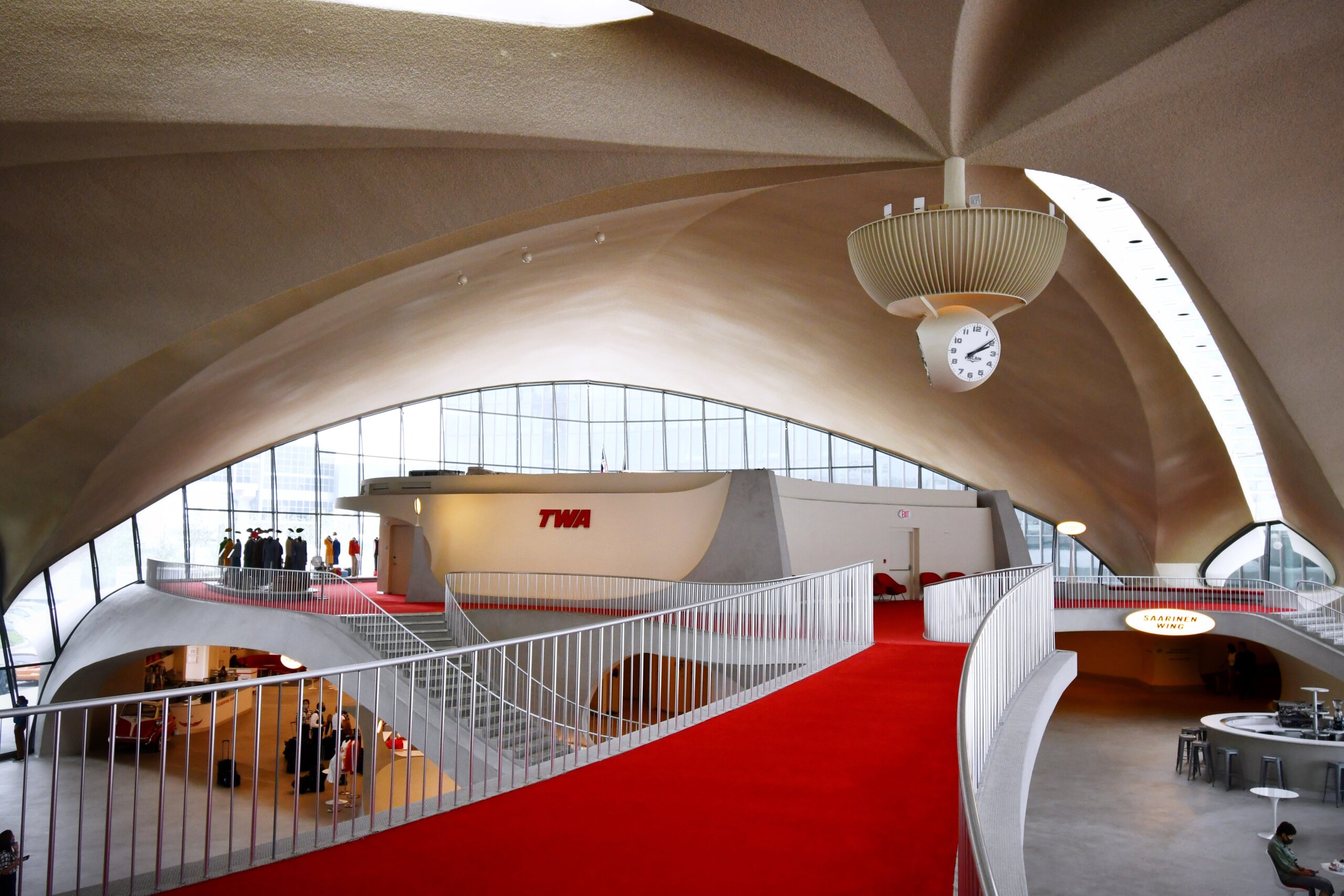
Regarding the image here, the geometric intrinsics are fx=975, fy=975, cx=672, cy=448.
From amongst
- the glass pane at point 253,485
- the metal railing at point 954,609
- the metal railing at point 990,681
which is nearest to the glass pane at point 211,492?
the glass pane at point 253,485

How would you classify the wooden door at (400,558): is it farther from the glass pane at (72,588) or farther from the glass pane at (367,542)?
the glass pane at (72,588)

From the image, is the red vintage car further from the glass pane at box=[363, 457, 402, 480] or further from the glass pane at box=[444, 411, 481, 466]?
the glass pane at box=[444, 411, 481, 466]

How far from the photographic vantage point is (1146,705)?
25.7m

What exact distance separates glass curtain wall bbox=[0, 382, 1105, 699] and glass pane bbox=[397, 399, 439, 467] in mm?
44

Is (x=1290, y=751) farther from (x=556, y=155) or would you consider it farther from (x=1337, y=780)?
(x=556, y=155)

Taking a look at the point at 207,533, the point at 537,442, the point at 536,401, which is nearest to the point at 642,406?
the point at 536,401

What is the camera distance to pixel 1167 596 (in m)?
24.7

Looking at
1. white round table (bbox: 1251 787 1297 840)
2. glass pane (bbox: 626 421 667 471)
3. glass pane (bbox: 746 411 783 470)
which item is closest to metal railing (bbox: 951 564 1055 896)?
white round table (bbox: 1251 787 1297 840)

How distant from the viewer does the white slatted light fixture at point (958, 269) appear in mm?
8531

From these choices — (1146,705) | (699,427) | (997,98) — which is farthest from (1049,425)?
(997,98)

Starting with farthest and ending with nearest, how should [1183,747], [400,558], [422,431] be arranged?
1. [422,431]
2. [400,558]
3. [1183,747]

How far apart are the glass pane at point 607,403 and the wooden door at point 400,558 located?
559 inches

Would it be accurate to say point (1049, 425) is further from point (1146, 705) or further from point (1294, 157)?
point (1294, 157)

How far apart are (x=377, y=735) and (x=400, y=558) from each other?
14.7 meters
